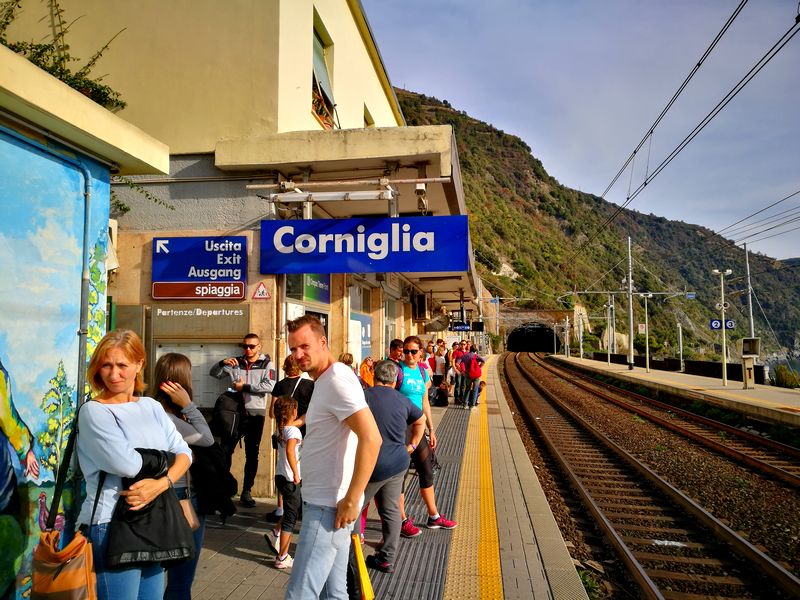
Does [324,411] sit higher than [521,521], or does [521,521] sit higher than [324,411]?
[324,411]

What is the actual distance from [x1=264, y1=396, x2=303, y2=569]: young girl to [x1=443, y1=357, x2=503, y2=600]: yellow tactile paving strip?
1.32 m

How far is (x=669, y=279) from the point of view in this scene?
176m

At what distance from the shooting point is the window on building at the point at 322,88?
26.0 feet

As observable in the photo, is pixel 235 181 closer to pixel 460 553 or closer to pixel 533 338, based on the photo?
pixel 460 553

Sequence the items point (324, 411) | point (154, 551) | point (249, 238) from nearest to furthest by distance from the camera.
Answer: point (154, 551) → point (324, 411) → point (249, 238)

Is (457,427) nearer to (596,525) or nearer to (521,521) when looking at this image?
(596,525)

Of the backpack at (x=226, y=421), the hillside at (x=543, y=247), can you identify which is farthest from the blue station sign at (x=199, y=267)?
the hillside at (x=543, y=247)

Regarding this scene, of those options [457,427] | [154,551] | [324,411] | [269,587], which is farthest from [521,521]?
[457,427]

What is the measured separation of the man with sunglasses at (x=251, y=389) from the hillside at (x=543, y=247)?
73.7 metres

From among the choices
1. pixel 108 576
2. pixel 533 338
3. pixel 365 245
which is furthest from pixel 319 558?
pixel 533 338

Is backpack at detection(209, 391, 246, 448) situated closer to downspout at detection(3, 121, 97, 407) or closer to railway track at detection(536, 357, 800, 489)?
downspout at detection(3, 121, 97, 407)

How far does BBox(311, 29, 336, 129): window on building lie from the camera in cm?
792

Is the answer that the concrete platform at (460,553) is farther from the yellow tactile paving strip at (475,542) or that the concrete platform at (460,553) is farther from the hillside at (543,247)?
the hillside at (543,247)

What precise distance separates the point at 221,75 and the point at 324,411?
5.57 m
